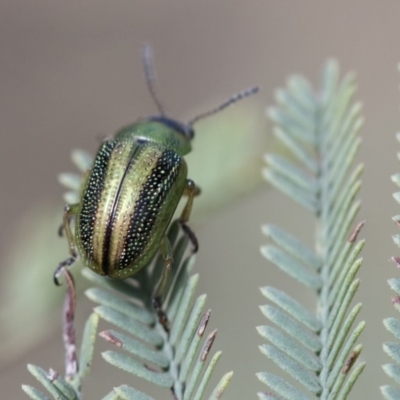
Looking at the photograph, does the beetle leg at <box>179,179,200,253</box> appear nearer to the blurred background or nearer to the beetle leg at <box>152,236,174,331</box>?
the beetle leg at <box>152,236,174,331</box>

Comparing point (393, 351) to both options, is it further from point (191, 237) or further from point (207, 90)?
point (207, 90)

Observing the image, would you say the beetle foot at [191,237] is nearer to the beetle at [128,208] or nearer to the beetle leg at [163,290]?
the beetle at [128,208]

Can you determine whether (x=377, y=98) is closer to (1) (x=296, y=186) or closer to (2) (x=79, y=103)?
(2) (x=79, y=103)

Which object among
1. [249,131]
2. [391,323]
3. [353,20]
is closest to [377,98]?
[353,20]

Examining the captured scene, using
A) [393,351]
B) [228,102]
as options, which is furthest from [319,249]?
[228,102]

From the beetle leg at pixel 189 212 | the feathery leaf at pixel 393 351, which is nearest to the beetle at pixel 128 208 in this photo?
the beetle leg at pixel 189 212

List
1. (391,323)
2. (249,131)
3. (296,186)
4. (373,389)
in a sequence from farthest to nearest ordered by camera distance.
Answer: (249,131) < (373,389) < (296,186) < (391,323)

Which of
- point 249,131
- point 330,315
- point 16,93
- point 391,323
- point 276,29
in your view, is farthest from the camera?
point 276,29
